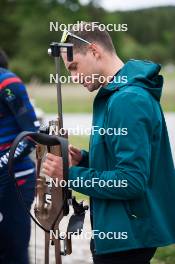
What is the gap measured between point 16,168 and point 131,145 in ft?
5.41

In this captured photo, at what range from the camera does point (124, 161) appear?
102 inches

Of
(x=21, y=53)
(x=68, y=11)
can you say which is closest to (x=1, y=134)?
(x=21, y=53)

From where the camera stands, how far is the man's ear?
2.81 metres

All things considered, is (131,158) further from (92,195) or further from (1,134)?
(1,134)

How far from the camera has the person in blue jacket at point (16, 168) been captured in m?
3.99

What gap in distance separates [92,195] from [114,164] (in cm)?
17

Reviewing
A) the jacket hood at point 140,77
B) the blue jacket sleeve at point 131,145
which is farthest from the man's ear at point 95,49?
the blue jacket sleeve at point 131,145

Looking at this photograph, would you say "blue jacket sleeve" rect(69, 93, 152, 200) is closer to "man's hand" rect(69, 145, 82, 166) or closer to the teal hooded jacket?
the teal hooded jacket

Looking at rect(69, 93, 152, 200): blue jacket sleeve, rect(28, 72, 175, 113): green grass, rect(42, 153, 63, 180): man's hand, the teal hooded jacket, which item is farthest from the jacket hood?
rect(28, 72, 175, 113): green grass

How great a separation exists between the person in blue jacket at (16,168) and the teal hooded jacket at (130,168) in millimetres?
1242

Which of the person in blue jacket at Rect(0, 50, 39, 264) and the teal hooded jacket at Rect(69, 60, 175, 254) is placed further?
the person in blue jacket at Rect(0, 50, 39, 264)

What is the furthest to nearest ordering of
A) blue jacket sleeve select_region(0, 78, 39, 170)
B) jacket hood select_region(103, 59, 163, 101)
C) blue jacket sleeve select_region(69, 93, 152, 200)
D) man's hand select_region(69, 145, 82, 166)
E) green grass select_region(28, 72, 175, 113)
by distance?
green grass select_region(28, 72, 175, 113) → blue jacket sleeve select_region(0, 78, 39, 170) → man's hand select_region(69, 145, 82, 166) → jacket hood select_region(103, 59, 163, 101) → blue jacket sleeve select_region(69, 93, 152, 200)

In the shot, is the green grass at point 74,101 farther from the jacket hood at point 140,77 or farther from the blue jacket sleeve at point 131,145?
the blue jacket sleeve at point 131,145

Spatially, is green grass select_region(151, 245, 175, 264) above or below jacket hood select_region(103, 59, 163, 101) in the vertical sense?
below
